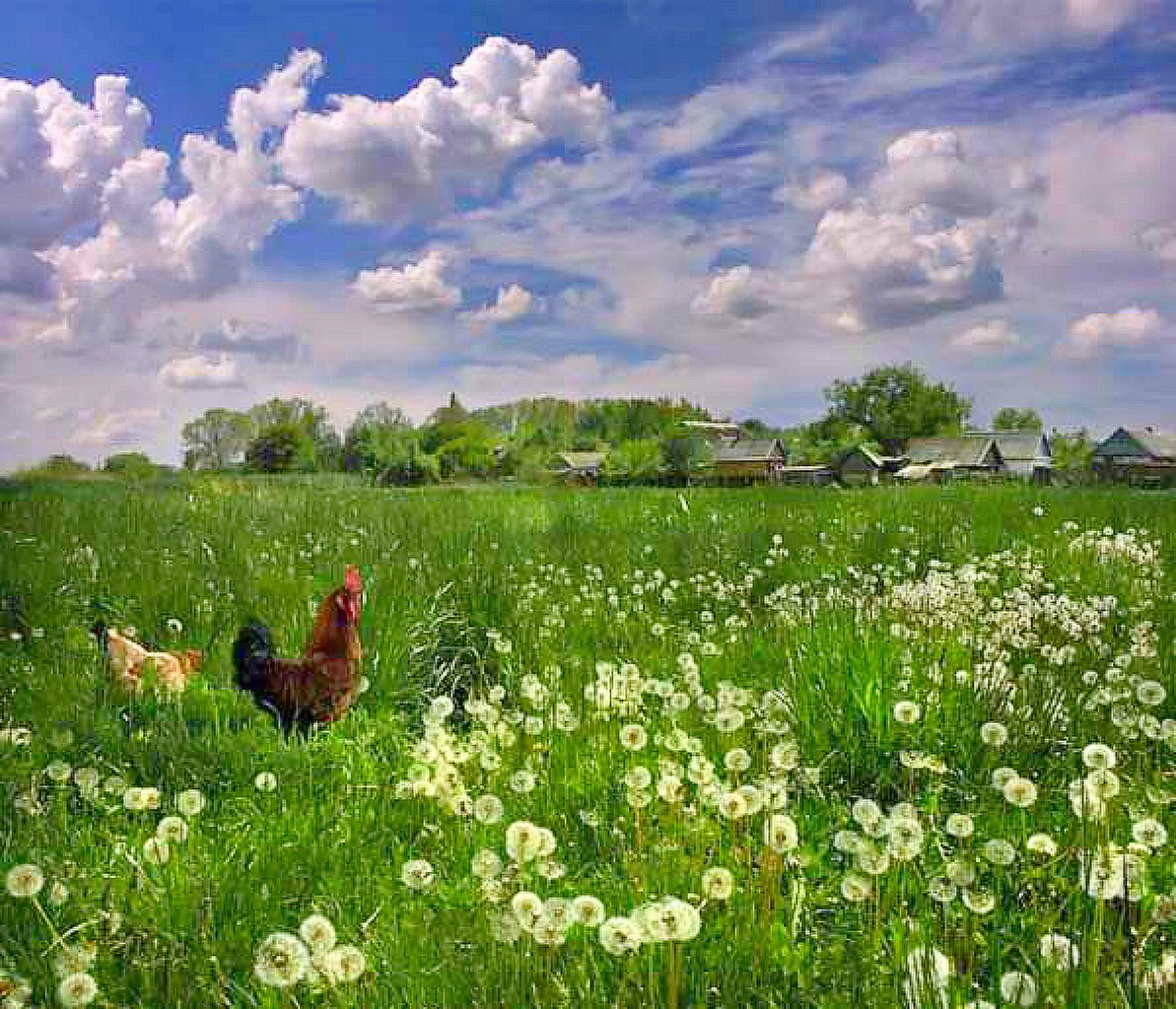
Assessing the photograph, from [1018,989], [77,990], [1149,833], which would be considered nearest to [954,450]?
[1149,833]

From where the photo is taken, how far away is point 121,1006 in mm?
2615

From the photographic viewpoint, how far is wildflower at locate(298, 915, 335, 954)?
2.10m

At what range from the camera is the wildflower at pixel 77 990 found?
2062mm

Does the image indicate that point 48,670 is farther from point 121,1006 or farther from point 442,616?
point 121,1006

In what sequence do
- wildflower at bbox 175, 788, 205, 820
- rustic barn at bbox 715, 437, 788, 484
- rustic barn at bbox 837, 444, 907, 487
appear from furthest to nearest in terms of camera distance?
rustic barn at bbox 837, 444, 907, 487, rustic barn at bbox 715, 437, 788, 484, wildflower at bbox 175, 788, 205, 820

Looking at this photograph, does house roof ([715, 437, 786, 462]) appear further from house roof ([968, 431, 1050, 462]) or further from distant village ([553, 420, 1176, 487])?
house roof ([968, 431, 1050, 462])

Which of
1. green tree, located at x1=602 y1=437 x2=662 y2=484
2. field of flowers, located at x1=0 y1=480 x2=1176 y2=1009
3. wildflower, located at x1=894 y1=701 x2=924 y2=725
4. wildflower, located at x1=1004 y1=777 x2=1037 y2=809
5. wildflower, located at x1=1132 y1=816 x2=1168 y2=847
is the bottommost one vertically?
field of flowers, located at x1=0 y1=480 x2=1176 y2=1009

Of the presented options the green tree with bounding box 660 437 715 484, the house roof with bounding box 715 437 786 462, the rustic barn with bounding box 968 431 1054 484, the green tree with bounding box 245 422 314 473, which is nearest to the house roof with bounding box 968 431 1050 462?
the rustic barn with bounding box 968 431 1054 484

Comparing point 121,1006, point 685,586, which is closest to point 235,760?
point 121,1006

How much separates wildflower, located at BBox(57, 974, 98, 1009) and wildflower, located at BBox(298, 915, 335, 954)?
0.46 meters

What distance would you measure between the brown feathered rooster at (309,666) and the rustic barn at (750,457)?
41.8 metres

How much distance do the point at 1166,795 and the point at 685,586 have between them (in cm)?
626

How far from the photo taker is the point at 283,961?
2092 mm

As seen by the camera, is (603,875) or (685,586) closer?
(603,875)
